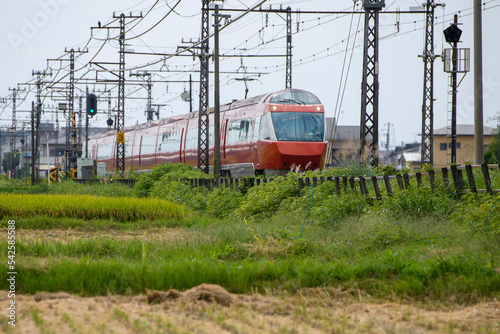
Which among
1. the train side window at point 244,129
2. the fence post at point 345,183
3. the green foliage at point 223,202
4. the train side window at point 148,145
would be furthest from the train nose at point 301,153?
the train side window at point 148,145

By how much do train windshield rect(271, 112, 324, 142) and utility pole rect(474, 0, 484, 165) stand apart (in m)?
10.4

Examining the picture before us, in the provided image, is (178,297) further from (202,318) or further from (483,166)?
(483,166)

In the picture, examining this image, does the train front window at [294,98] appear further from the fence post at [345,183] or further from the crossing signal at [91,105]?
the crossing signal at [91,105]

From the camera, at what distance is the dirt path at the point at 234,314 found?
225 inches

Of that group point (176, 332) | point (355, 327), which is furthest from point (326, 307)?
point (176, 332)

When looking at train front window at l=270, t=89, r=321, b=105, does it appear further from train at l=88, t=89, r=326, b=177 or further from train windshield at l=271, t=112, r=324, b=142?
train windshield at l=271, t=112, r=324, b=142

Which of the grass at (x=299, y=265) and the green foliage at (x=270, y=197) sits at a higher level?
the green foliage at (x=270, y=197)

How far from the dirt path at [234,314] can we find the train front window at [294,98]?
16.7 meters

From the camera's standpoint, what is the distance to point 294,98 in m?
Answer: 24.0

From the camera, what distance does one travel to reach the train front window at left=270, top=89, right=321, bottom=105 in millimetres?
23594

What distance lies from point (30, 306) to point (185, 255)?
10.6 ft

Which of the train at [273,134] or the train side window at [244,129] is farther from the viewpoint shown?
the train side window at [244,129]

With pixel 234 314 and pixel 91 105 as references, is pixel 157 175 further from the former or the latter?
pixel 234 314

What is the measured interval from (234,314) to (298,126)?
1745cm
